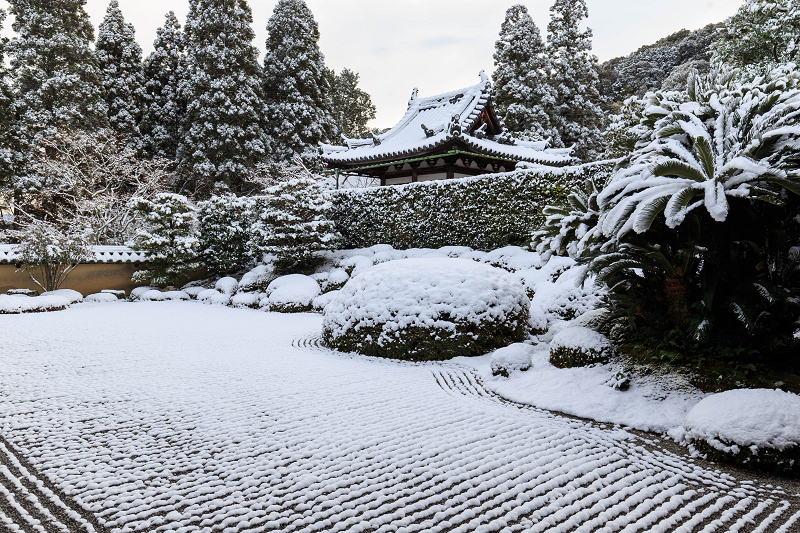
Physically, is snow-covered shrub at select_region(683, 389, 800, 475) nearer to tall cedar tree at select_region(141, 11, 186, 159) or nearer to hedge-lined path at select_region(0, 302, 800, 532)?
hedge-lined path at select_region(0, 302, 800, 532)

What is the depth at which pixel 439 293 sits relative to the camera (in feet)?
19.2

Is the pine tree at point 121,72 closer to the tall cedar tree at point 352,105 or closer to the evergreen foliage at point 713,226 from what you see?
the tall cedar tree at point 352,105

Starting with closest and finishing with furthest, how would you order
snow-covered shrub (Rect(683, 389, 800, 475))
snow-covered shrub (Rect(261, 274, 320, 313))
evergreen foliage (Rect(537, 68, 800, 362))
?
snow-covered shrub (Rect(683, 389, 800, 475))
evergreen foliage (Rect(537, 68, 800, 362))
snow-covered shrub (Rect(261, 274, 320, 313))

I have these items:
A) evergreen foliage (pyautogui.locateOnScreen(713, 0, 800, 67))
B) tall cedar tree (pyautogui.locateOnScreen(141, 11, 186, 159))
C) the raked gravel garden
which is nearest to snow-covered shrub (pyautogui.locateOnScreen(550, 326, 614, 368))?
the raked gravel garden

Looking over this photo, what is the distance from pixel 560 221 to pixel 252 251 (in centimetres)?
1097

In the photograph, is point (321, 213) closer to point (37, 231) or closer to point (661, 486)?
point (37, 231)

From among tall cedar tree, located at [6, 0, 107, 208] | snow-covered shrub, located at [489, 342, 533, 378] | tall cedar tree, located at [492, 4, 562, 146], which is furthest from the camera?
tall cedar tree, located at [492, 4, 562, 146]

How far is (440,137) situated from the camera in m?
13.4

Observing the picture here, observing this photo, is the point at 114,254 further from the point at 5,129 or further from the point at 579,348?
the point at 579,348

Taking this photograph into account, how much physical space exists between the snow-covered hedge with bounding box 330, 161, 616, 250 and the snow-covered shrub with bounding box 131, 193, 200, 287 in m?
4.52

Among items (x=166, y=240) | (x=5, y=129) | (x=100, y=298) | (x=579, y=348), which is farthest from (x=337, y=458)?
(x=5, y=129)

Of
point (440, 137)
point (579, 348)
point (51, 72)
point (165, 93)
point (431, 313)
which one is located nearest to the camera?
point (579, 348)

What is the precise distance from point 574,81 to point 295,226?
61.6 feet

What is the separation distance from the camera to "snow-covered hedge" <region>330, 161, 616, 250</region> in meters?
10.3
